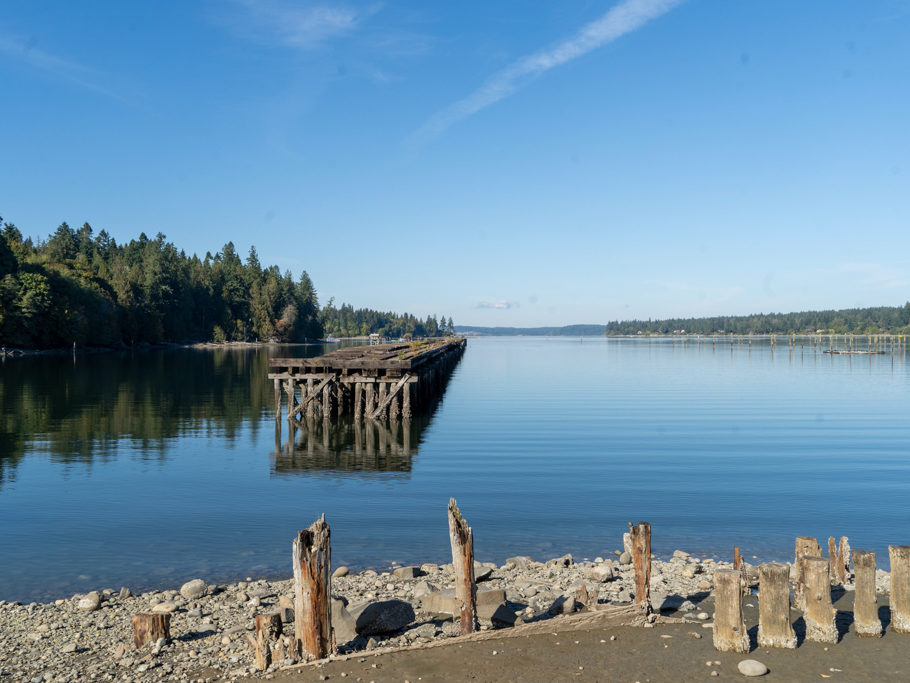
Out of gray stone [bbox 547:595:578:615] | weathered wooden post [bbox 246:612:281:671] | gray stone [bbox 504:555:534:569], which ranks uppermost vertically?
weathered wooden post [bbox 246:612:281:671]

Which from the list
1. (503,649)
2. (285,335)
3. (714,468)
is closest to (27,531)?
(503,649)

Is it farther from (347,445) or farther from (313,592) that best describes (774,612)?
(347,445)

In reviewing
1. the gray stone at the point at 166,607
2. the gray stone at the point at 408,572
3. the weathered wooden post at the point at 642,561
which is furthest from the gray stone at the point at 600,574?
the gray stone at the point at 166,607

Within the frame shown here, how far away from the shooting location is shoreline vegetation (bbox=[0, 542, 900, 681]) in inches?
346

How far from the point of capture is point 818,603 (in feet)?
27.9

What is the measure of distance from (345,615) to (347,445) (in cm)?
1961

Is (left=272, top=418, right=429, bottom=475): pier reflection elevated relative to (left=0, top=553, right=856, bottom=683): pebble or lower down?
lower down

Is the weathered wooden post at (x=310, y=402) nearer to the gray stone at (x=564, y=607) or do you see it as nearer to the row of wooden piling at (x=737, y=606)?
the gray stone at (x=564, y=607)

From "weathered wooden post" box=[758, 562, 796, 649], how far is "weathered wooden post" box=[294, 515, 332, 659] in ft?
17.0

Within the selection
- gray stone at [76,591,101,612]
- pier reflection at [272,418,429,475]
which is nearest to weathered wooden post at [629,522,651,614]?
gray stone at [76,591,101,612]

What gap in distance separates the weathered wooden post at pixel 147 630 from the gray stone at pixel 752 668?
283 inches

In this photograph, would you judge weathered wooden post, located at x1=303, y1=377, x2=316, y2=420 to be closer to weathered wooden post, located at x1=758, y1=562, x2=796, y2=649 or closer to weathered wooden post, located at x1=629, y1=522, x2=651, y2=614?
weathered wooden post, located at x1=629, y1=522, x2=651, y2=614

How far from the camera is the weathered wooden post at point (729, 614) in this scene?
327 inches

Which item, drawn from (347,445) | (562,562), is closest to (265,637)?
(562,562)
